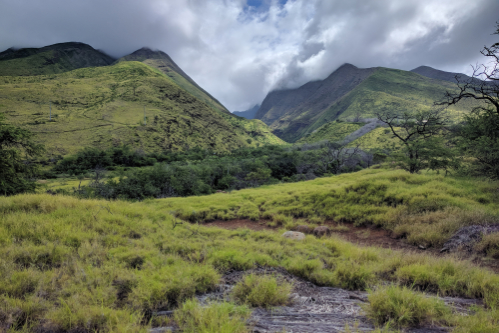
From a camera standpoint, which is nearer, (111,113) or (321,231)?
(321,231)

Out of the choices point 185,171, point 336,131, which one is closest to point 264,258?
point 185,171

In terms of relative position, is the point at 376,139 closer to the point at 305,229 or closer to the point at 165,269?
the point at 305,229

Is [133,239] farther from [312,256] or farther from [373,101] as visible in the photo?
[373,101]

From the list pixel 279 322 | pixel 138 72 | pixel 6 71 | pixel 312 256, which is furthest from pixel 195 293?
pixel 6 71

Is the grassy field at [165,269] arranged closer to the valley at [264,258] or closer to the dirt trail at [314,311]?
the valley at [264,258]

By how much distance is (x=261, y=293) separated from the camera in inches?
158

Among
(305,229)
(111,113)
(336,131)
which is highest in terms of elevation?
(336,131)

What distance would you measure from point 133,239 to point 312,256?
5.26 meters

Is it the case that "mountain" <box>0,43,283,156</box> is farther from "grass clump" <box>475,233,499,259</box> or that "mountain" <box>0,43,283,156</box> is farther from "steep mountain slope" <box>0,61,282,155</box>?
"grass clump" <box>475,233,499,259</box>

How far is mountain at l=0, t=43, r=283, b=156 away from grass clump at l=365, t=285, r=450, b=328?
7940cm

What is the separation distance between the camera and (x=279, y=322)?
337cm

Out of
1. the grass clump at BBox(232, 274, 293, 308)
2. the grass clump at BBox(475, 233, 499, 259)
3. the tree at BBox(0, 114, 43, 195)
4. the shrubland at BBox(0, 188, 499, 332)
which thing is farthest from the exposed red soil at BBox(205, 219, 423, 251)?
the tree at BBox(0, 114, 43, 195)

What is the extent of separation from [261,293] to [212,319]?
1364 millimetres

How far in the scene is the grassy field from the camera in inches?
122
